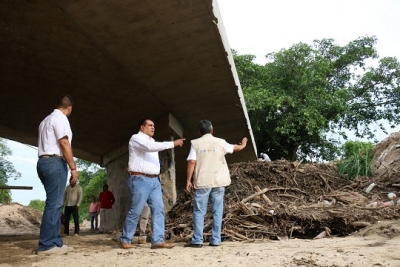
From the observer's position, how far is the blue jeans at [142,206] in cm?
476

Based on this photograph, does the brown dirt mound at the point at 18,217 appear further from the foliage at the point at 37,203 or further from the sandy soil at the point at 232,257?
the foliage at the point at 37,203

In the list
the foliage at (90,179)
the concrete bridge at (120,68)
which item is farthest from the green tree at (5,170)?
the concrete bridge at (120,68)

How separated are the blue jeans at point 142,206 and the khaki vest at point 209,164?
1.74 feet

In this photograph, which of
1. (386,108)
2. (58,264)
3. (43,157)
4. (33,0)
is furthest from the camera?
(386,108)

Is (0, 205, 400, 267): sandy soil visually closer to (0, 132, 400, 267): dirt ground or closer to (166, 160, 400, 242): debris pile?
(0, 132, 400, 267): dirt ground

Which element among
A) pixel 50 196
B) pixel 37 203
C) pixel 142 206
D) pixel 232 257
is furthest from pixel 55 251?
pixel 37 203

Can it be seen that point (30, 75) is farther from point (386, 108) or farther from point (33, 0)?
point (386, 108)

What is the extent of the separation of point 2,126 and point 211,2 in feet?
20.2

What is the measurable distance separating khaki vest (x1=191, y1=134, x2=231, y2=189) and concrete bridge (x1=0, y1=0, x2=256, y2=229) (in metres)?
1.39

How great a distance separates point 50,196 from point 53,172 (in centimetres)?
25


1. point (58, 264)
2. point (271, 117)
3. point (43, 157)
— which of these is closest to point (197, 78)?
point (43, 157)

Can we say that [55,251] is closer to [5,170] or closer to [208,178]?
[208,178]

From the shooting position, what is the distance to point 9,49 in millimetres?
5766

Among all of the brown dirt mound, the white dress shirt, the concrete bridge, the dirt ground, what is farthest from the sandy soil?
the brown dirt mound
